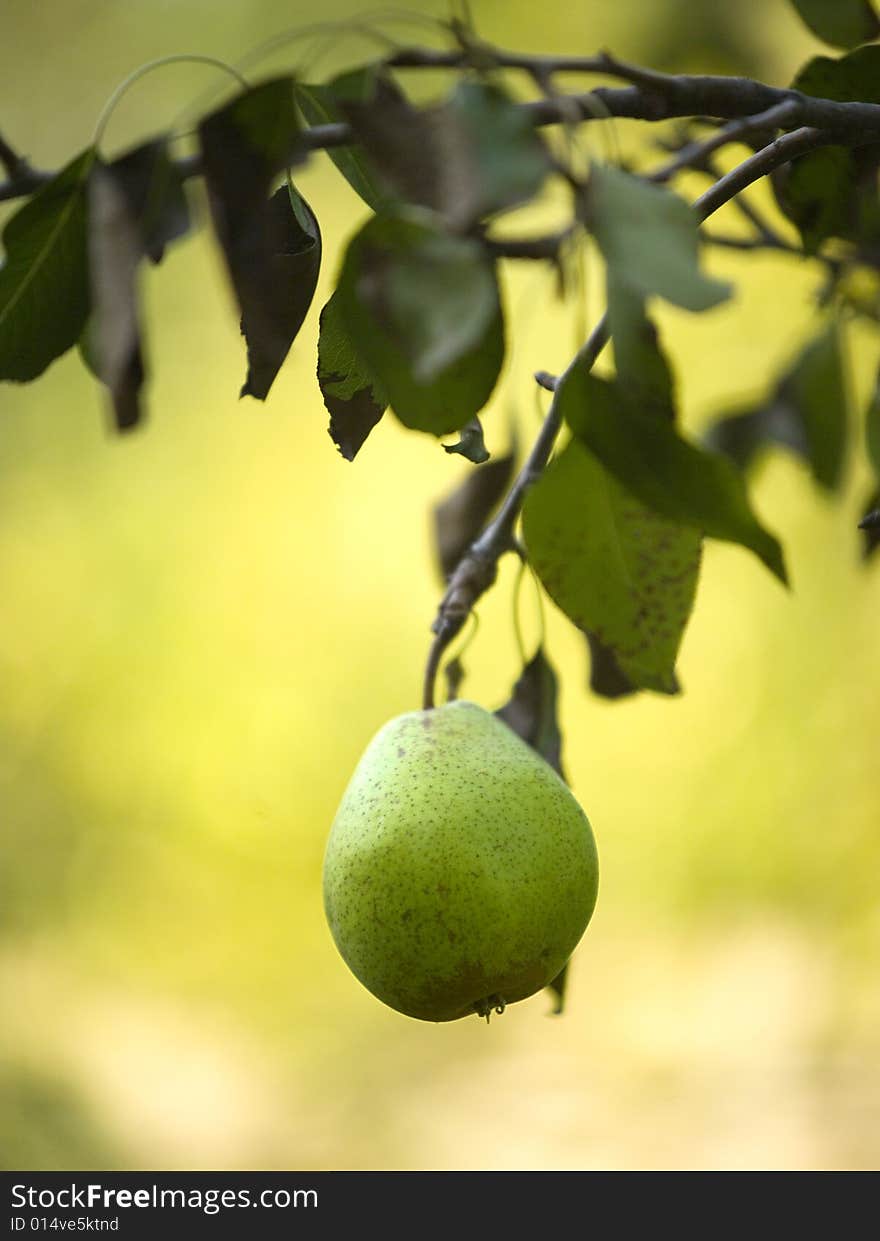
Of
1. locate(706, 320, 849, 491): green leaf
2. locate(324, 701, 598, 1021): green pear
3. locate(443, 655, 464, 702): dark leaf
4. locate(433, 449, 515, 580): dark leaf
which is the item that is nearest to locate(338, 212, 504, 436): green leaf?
locate(324, 701, 598, 1021): green pear

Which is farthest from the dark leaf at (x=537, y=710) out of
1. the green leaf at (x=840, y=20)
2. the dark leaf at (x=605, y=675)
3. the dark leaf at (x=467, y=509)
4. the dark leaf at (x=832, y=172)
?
the green leaf at (x=840, y=20)

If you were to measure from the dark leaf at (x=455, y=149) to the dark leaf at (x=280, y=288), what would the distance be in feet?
0.18

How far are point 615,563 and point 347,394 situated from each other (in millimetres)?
145

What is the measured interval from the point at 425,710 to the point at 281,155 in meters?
0.34

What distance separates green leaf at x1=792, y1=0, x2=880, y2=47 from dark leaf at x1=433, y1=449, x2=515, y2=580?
0.35 metres

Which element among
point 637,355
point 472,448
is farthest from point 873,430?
point 637,355

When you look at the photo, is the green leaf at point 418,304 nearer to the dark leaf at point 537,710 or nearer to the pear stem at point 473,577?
the pear stem at point 473,577

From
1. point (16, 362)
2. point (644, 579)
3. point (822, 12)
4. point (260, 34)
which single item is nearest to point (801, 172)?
point (822, 12)

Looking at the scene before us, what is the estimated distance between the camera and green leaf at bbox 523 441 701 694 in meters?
0.51

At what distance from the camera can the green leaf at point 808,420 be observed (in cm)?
104

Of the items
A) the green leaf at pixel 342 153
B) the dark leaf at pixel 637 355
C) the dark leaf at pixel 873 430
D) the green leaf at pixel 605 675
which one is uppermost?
the green leaf at pixel 342 153

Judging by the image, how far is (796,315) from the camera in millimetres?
2215

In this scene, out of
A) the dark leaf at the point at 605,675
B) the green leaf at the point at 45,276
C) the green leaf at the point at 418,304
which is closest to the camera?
the green leaf at the point at 418,304

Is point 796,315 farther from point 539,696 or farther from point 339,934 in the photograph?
point 339,934
